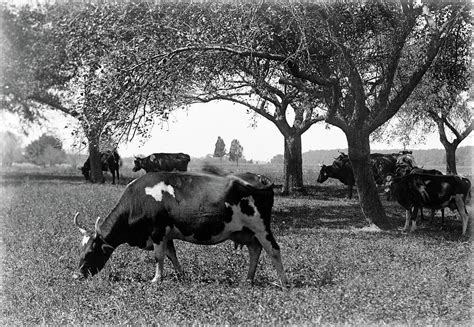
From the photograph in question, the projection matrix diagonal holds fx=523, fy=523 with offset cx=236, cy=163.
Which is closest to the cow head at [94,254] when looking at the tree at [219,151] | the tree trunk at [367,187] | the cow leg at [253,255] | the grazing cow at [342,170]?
the cow leg at [253,255]

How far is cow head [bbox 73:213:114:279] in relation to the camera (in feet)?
32.2

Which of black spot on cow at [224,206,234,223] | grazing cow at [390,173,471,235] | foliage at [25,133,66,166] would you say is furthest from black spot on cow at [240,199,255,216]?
foliage at [25,133,66,166]

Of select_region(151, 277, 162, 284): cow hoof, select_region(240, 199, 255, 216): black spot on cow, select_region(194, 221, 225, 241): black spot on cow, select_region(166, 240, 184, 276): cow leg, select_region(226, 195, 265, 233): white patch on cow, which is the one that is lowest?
select_region(151, 277, 162, 284): cow hoof

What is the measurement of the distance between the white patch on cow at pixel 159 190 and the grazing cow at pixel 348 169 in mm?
22511

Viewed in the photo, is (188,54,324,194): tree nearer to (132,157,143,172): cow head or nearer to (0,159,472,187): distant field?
(0,159,472,187): distant field

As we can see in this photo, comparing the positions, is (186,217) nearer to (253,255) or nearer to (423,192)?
(253,255)

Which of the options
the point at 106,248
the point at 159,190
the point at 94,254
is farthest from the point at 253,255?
the point at 94,254

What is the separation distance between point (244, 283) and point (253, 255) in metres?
0.75

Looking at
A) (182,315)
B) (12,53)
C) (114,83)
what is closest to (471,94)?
(114,83)

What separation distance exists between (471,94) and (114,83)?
622 inches

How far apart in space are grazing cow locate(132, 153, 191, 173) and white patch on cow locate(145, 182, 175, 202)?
3631 cm

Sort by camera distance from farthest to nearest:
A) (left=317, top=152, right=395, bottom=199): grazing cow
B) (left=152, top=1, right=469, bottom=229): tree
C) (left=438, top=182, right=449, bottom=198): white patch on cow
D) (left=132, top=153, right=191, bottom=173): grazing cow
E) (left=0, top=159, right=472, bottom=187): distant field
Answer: (left=132, top=153, right=191, bottom=173): grazing cow → (left=0, top=159, right=472, bottom=187): distant field → (left=317, top=152, right=395, bottom=199): grazing cow → (left=438, top=182, right=449, bottom=198): white patch on cow → (left=152, top=1, right=469, bottom=229): tree

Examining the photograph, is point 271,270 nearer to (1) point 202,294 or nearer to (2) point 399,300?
(1) point 202,294

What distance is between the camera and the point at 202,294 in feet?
25.9
